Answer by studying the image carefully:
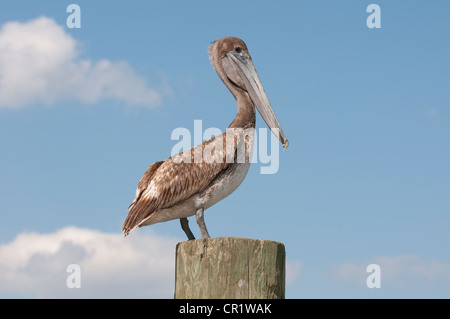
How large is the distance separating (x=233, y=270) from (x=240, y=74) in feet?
12.1

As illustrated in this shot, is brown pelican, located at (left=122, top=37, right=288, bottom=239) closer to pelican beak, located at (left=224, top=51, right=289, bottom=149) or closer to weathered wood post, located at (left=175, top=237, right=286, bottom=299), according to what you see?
pelican beak, located at (left=224, top=51, right=289, bottom=149)

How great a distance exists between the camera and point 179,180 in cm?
774

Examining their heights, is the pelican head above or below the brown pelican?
above

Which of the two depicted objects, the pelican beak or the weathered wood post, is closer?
the weathered wood post

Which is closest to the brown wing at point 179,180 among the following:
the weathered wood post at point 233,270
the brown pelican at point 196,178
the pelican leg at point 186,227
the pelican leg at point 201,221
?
the brown pelican at point 196,178

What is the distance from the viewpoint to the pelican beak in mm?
8602

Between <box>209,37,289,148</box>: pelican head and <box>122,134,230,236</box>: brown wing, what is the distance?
0.96 meters

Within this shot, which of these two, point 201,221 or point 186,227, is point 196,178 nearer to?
point 201,221

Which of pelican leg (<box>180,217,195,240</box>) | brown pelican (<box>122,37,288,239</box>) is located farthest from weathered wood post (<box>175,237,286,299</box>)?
pelican leg (<box>180,217,195,240</box>)

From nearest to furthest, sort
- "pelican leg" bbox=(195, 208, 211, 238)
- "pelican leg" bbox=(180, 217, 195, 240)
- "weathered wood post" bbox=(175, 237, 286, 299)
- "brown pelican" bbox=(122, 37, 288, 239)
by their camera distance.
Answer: "weathered wood post" bbox=(175, 237, 286, 299), "pelican leg" bbox=(195, 208, 211, 238), "brown pelican" bbox=(122, 37, 288, 239), "pelican leg" bbox=(180, 217, 195, 240)
